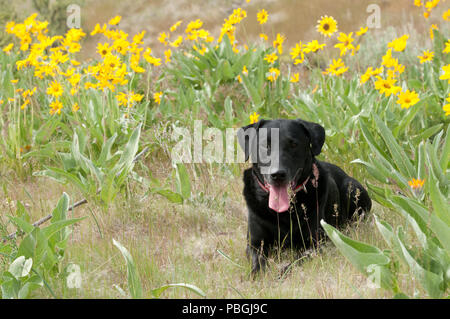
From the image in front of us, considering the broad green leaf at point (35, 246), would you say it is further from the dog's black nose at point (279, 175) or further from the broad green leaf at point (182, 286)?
the dog's black nose at point (279, 175)

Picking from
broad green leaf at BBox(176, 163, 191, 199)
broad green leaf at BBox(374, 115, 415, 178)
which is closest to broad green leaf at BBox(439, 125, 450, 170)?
broad green leaf at BBox(374, 115, 415, 178)

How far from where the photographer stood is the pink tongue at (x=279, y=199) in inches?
132

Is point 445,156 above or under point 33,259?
above

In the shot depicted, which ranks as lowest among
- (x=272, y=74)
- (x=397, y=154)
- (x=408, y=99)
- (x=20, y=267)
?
(x=20, y=267)

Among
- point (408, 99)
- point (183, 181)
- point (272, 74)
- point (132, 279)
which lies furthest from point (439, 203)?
point (272, 74)

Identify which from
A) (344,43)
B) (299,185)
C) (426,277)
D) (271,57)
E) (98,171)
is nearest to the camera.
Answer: (426,277)

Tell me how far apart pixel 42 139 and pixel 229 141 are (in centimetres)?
170

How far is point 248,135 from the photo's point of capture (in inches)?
145

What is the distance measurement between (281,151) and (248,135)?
0.35 metres

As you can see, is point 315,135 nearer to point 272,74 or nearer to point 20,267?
point 20,267

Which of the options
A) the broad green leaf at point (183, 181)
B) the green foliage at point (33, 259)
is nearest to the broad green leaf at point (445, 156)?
the broad green leaf at point (183, 181)

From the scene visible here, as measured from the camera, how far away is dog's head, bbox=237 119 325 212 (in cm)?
333
